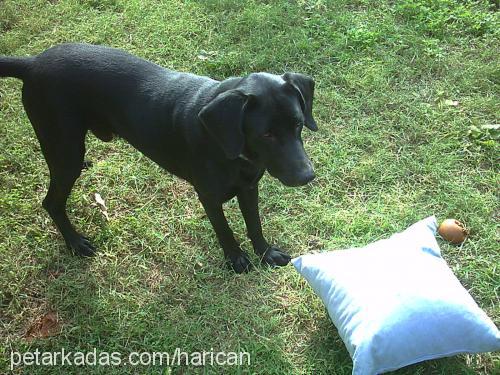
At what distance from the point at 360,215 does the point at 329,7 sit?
2.52 meters

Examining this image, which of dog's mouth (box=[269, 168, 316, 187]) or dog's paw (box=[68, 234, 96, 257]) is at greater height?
dog's mouth (box=[269, 168, 316, 187])

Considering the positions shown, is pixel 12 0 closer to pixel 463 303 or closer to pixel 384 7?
pixel 384 7

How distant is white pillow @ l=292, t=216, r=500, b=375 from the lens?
244 centimetres

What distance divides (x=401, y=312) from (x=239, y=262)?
1076 millimetres

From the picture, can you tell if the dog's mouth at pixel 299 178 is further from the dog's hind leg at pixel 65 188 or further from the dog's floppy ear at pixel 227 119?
the dog's hind leg at pixel 65 188

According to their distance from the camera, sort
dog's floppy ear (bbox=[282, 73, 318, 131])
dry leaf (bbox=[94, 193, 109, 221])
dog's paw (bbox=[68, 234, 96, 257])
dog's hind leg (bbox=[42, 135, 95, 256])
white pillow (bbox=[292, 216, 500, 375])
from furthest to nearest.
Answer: dry leaf (bbox=[94, 193, 109, 221]) < dog's paw (bbox=[68, 234, 96, 257]) < dog's hind leg (bbox=[42, 135, 95, 256]) < dog's floppy ear (bbox=[282, 73, 318, 131]) < white pillow (bbox=[292, 216, 500, 375])

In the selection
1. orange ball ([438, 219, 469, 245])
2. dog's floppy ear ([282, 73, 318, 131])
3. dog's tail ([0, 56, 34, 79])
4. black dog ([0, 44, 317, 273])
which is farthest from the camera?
orange ball ([438, 219, 469, 245])

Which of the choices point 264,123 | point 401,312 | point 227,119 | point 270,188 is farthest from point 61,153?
point 401,312

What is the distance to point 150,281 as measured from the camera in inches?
129

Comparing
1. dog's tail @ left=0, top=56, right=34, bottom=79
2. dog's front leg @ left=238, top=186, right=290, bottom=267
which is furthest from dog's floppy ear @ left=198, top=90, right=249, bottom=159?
dog's tail @ left=0, top=56, right=34, bottom=79

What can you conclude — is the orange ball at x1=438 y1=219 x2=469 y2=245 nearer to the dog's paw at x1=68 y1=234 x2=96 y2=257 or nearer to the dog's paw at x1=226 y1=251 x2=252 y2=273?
the dog's paw at x1=226 y1=251 x2=252 y2=273

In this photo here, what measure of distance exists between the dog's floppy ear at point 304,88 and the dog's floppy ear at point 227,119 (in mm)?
289

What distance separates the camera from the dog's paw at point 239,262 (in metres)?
3.23

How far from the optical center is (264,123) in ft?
8.30
